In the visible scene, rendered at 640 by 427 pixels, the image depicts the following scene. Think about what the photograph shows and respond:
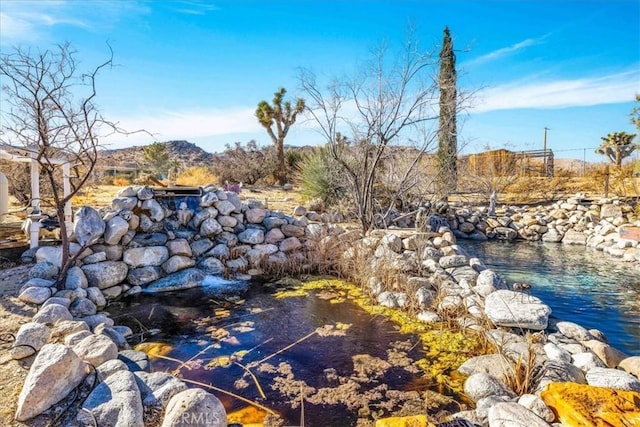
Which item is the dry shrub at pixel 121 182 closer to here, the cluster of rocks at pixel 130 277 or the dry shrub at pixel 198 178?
the dry shrub at pixel 198 178

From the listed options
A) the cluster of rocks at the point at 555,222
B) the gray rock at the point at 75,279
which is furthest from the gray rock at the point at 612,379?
the cluster of rocks at the point at 555,222

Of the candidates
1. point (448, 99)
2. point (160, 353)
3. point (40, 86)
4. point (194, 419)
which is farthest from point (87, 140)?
point (448, 99)

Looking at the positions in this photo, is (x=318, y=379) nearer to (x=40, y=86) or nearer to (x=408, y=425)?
(x=408, y=425)

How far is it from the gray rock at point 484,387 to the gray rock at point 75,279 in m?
4.47

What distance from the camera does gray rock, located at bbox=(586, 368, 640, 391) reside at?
8.85ft

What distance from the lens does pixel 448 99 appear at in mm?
7742

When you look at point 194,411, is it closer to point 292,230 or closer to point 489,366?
point 489,366

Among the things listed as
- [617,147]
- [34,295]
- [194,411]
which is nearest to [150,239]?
[34,295]

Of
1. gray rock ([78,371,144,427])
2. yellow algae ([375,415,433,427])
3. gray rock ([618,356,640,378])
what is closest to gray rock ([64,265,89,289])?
gray rock ([78,371,144,427])

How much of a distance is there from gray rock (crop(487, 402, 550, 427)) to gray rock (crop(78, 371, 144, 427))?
6.95ft

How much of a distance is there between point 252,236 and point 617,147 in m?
16.0

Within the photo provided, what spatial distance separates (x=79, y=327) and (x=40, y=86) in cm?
271

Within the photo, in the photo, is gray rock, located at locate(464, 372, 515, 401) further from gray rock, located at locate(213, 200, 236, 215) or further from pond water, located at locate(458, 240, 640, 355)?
gray rock, located at locate(213, 200, 236, 215)

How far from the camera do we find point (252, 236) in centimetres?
682
